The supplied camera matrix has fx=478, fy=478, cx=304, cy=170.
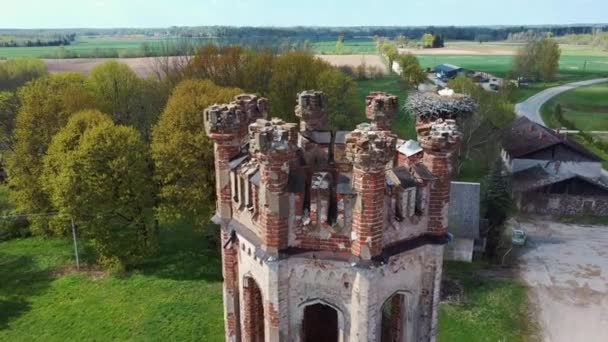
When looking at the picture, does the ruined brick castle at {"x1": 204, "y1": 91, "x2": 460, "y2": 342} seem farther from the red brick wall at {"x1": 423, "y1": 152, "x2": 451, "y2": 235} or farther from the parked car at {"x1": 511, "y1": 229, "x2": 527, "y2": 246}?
the parked car at {"x1": 511, "y1": 229, "x2": 527, "y2": 246}

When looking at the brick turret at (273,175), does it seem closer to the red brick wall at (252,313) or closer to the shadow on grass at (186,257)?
the red brick wall at (252,313)

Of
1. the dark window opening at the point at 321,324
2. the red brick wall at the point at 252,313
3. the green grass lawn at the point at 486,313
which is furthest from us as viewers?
the green grass lawn at the point at 486,313

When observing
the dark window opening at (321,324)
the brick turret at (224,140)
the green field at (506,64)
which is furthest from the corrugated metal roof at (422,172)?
the green field at (506,64)

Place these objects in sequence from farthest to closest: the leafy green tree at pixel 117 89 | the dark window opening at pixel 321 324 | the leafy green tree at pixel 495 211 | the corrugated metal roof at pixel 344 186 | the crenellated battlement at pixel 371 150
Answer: the leafy green tree at pixel 117 89
the leafy green tree at pixel 495 211
the dark window opening at pixel 321 324
the corrugated metal roof at pixel 344 186
the crenellated battlement at pixel 371 150

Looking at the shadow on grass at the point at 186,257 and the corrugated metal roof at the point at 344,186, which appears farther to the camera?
the shadow on grass at the point at 186,257

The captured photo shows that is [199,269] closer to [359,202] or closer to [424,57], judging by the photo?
[359,202]

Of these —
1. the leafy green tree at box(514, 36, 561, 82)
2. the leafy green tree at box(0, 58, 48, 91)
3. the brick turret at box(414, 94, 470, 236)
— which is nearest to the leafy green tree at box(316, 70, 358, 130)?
the brick turret at box(414, 94, 470, 236)

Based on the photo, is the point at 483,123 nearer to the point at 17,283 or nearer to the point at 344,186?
the point at 17,283
